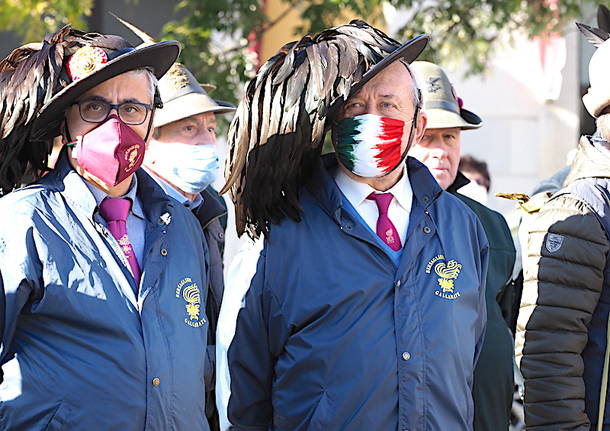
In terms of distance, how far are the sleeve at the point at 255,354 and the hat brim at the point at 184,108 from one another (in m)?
1.85

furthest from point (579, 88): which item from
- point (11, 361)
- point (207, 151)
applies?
point (11, 361)

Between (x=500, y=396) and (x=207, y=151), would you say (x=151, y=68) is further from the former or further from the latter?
(x=500, y=396)

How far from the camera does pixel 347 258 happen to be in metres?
3.37

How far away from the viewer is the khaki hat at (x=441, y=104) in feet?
16.3

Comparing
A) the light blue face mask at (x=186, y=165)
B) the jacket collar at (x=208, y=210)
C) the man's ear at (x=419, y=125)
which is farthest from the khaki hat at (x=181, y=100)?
the man's ear at (x=419, y=125)

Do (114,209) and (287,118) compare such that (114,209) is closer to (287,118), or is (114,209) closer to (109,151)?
(109,151)

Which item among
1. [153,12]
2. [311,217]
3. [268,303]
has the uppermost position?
[153,12]

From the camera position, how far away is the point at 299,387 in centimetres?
332

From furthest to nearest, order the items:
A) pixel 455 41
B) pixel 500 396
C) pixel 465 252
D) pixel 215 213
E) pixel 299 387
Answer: pixel 455 41, pixel 215 213, pixel 500 396, pixel 465 252, pixel 299 387

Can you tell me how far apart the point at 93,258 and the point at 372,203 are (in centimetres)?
93

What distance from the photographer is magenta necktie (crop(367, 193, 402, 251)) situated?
3.48 m

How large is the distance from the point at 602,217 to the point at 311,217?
1.02m

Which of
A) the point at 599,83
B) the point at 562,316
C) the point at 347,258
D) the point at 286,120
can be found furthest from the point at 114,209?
the point at 599,83

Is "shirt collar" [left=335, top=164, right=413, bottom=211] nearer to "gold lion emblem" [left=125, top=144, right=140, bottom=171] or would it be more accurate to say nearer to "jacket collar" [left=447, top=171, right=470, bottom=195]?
"gold lion emblem" [left=125, top=144, right=140, bottom=171]
